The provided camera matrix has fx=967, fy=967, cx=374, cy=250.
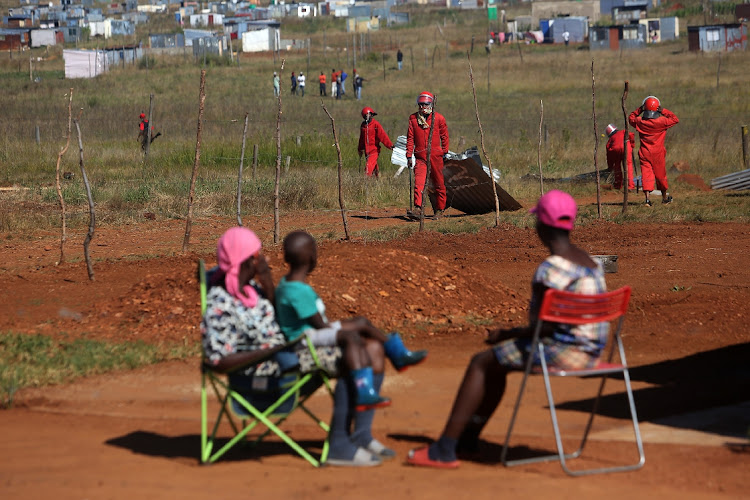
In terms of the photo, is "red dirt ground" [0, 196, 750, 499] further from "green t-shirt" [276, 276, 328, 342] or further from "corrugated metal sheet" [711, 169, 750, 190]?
"corrugated metal sheet" [711, 169, 750, 190]

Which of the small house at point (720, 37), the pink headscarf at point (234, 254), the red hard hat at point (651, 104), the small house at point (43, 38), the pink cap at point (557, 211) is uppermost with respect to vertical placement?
the small house at point (43, 38)

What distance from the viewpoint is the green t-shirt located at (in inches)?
193

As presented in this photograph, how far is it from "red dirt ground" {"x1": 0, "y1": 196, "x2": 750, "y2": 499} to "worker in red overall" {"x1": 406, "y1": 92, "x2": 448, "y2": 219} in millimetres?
2734

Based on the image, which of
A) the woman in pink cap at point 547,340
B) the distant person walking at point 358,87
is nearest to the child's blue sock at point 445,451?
the woman in pink cap at point 547,340

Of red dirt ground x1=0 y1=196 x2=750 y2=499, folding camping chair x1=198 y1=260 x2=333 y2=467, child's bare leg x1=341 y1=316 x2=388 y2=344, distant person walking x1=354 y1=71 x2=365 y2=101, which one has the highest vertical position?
distant person walking x1=354 y1=71 x2=365 y2=101

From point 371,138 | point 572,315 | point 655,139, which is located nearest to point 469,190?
point 371,138

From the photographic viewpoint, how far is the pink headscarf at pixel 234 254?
4863 mm

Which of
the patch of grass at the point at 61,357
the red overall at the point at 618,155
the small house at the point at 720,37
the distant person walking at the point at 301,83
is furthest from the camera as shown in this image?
the small house at the point at 720,37

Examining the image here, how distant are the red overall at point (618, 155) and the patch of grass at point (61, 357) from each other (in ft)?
41.8

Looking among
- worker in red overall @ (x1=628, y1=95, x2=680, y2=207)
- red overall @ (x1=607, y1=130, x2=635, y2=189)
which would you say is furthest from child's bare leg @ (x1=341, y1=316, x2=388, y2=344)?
red overall @ (x1=607, y1=130, x2=635, y2=189)

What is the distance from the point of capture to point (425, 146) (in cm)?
1575

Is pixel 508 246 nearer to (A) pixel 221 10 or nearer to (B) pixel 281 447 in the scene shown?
(B) pixel 281 447

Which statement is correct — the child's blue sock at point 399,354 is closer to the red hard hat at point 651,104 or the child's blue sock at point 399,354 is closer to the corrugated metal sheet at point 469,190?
the corrugated metal sheet at point 469,190

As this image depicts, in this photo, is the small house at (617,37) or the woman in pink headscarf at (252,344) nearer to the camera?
the woman in pink headscarf at (252,344)
